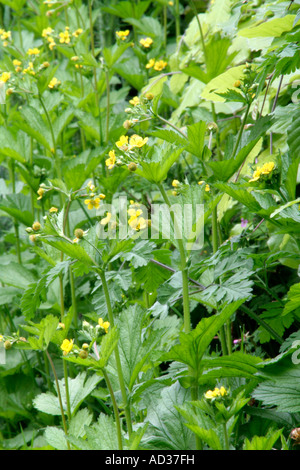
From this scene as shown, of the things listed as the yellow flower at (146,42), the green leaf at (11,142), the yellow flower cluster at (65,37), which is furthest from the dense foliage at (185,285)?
the yellow flower at (146,42)

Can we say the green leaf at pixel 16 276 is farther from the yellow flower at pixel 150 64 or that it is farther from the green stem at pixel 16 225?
the yellow flower at pixel 150 64

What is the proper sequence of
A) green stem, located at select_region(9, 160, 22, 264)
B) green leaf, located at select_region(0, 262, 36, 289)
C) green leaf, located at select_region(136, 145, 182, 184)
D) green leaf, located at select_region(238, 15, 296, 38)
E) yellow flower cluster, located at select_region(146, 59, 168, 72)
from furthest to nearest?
1. yellow flower cluster, located at select_region(146, 59, 168, 72)
2. green stem, located at select_region(9, 160, 22, 264)
3. green leaf, located at select_region(0, 262, 36, 289)
4. green leaf, located at select_region(238, 15, 296, 38)
5. green leaf, located at select_region(136, 145, 182, 184)

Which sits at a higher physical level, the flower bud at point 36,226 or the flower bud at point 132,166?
the flower bud at point 132,166

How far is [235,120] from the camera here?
61.0 inches

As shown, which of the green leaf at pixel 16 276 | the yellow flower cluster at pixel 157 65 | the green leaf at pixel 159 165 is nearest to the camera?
the green leaf at pixel 159 165

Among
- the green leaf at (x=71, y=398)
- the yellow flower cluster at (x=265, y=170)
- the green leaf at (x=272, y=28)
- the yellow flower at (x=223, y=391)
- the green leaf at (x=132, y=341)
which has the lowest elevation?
the green leaf at (x=71, y=398)

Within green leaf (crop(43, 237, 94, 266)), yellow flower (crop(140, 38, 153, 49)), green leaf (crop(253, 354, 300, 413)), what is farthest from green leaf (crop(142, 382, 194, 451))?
yellow flower (crop(140, 38, 153, 49))

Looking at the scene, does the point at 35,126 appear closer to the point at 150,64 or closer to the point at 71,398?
the point at 150,64

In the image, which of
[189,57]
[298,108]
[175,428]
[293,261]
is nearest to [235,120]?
[189,57]

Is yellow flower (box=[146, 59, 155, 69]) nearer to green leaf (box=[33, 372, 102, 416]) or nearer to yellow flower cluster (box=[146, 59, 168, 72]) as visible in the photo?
yellow flower cluster (box=[146, 59, 168, 72])

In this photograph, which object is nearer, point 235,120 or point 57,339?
point 57,339

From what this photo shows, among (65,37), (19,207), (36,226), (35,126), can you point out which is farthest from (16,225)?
(36,226)

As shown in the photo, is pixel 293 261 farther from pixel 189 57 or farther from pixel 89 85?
pixel 89 85

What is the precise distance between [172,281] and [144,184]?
701 millimetres
